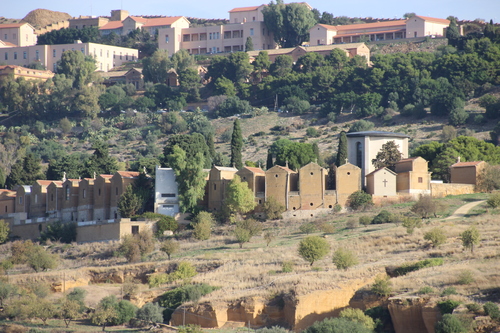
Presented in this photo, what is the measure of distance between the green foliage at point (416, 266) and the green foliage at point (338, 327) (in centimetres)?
688

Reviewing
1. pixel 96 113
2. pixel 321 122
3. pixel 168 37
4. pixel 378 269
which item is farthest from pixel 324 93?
pixel 378 269

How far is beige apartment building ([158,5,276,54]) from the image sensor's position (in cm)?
14750

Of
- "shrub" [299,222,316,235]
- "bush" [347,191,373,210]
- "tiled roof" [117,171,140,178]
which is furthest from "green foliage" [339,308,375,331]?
"tiled roof" [117,171,140,178]

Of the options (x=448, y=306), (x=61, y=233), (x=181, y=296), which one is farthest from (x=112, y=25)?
(x=448, y=306)

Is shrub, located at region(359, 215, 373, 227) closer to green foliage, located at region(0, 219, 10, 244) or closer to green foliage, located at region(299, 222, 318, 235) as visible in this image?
green foliage, located at region(299, 222, 318, 235)

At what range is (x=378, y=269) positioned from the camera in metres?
51.5

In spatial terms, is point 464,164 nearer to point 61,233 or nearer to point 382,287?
point 382,287

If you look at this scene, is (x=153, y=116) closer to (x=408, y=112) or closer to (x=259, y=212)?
(x=408, y=112)

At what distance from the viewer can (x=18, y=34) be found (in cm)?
16100

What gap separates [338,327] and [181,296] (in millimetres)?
12932

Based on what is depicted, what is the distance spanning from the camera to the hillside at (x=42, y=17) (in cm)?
17462

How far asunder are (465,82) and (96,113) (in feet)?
150

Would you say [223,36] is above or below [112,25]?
below

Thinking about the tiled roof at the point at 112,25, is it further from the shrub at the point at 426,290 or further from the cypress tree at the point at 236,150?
the shrub at the point at 426,290
